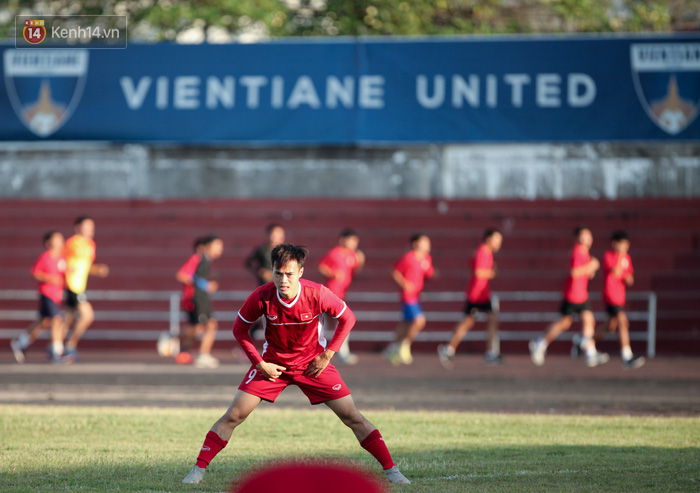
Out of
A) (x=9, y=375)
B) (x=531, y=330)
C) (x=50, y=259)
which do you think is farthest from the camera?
(x=531, y=330)

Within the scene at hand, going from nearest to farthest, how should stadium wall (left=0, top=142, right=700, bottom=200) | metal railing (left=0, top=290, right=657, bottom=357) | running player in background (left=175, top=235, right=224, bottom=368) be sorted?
running player in background (left=175, top=235, right=224, bottom=368) → metal railing (left=0, top=290, right=657, bottom=357) → stadium wall (left=0, top=142, right=700, bottom=200)

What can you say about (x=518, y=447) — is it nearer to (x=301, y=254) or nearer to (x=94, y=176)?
(x=301, y=254)

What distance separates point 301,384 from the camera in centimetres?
680

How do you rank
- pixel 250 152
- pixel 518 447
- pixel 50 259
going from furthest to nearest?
1. pixel 250 152
2. pixel 50 259
3. pixel 518 447

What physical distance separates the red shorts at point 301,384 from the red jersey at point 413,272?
9.11m

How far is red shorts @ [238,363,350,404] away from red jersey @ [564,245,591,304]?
9574mm

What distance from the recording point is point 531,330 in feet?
61.2

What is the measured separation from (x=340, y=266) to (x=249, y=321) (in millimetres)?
9540

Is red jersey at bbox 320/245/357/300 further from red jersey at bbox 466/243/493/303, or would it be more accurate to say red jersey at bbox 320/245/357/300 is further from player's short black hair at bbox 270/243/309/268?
player's short black hair at bbox 270/243/309/268

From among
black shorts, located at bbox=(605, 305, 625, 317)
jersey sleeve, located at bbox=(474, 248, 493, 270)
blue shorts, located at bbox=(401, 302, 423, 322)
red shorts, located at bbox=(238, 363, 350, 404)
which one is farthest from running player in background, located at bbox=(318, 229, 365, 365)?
red shorts, located at bbox=(238, 363, 350, 404)

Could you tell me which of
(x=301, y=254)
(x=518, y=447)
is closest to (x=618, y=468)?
(x=518, y=447)

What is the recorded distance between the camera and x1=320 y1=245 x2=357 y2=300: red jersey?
16.2 m

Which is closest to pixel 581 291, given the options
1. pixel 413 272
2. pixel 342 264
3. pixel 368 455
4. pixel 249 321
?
pixel 413 272

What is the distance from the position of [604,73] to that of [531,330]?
16.8 ft
